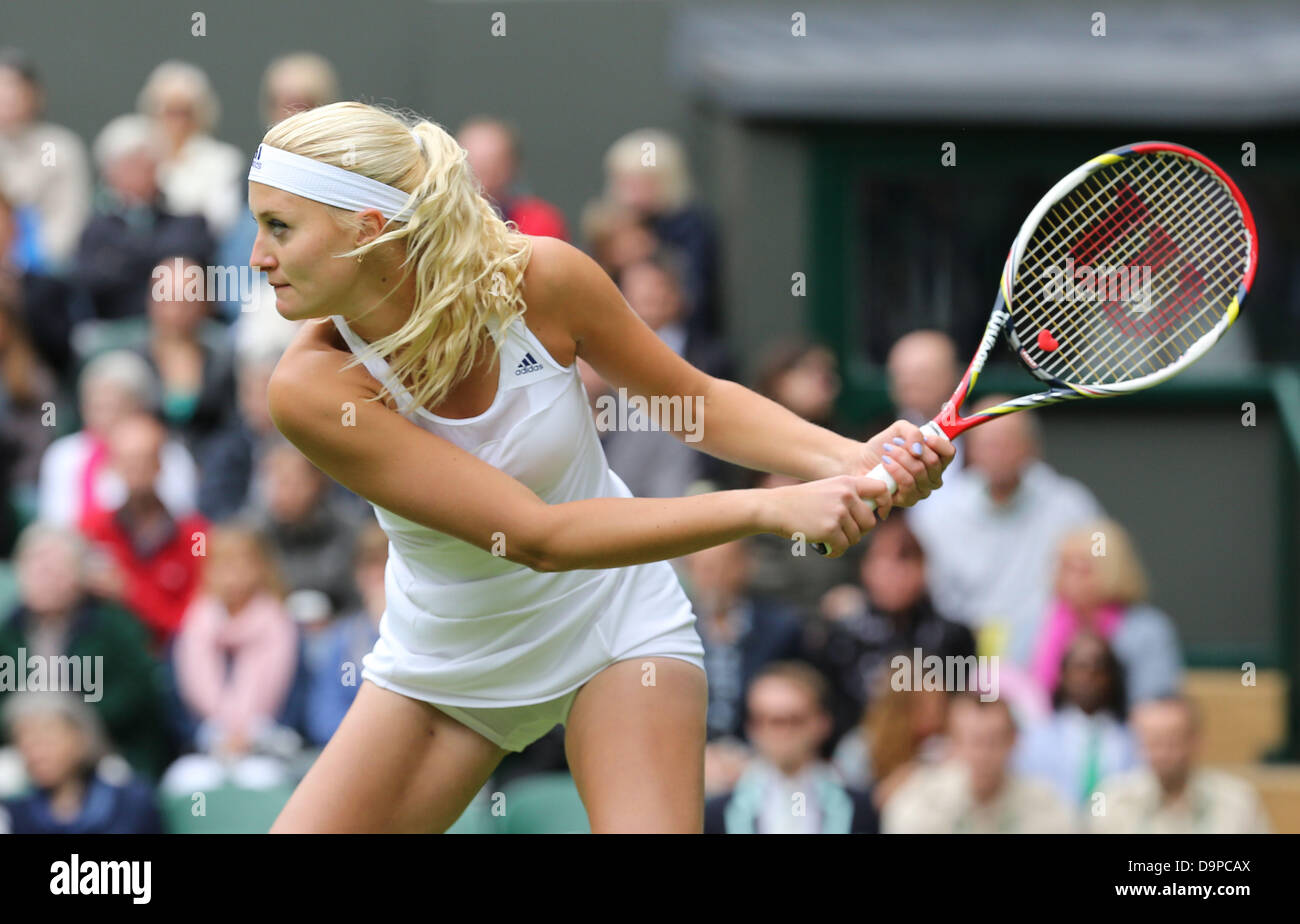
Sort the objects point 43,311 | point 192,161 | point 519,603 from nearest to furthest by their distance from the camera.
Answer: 1. point 519,603
2. point 43,311
3. point 192,161

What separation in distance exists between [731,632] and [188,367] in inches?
88.2

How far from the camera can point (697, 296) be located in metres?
6.98

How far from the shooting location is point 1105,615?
19.7 feet

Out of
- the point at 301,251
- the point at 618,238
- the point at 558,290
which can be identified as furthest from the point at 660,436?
the point at 301,251

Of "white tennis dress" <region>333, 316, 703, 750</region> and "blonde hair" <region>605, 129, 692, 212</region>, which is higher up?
"blonde hair" <region>605, 129, 692, 212</region>

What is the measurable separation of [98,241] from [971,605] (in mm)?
3368

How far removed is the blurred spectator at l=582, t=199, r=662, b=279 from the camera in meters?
6.62

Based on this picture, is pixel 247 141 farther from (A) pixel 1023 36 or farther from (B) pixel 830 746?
(B) pixel 830 746

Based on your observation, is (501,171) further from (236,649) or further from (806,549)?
(236,649)

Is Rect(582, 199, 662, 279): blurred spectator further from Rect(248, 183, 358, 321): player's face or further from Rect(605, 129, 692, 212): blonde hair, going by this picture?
Rect(248, 183, 358, 321): player's face

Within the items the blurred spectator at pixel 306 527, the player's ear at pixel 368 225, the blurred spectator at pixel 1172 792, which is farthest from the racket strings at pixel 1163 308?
the blurred spectator at pixel 306 527

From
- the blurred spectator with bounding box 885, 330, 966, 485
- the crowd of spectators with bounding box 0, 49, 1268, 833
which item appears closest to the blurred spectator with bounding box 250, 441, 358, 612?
the crowd of spectators with bounding box 0, 49, 1268, 833

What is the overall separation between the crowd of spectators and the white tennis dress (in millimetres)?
1758

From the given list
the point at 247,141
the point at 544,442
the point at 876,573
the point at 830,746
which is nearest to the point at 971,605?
the point at 876,573
